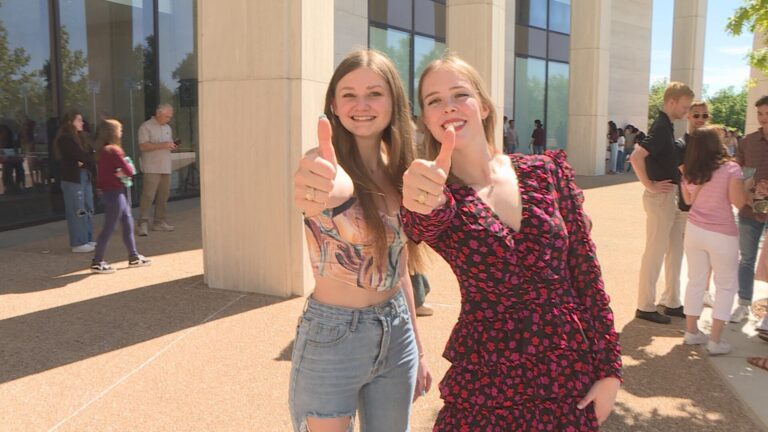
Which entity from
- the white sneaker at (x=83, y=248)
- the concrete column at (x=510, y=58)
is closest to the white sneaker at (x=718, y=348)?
the white sneaker at (x=83, y=248)

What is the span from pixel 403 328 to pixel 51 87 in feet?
34.7

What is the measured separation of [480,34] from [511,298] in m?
10.8

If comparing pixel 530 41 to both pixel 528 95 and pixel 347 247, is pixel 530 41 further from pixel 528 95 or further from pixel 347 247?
pixel 347 247

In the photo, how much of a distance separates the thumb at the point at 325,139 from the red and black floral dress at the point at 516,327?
10.8 inches

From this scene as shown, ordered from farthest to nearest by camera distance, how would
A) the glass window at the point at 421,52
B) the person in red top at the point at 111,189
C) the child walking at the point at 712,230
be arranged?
the glass window at the point at 421,52
the person in red top at the point at 111,189
the child walking at the point at 712,230

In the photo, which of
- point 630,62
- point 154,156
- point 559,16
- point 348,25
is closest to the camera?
point 154,156

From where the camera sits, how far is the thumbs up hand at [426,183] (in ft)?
5.32

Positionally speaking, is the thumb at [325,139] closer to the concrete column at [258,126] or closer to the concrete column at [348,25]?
the concrete column at [258,126]

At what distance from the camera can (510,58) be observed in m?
22.6

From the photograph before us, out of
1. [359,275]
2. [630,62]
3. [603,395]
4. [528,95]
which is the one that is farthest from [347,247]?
[630,62]

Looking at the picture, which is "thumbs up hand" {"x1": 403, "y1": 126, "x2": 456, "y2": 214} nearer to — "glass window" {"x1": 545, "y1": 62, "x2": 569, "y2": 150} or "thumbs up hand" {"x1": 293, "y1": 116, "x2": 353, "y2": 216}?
"thumbs up hand" {"x1": 293, "y1": 116, "x2": 353, "y2": 216}

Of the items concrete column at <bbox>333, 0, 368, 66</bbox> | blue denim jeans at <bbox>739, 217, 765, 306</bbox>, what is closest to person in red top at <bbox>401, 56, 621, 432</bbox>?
blue denim jeans at <bbox>739, 217, 765, 306</bbox>

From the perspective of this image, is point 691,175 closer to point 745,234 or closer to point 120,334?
point 745,234

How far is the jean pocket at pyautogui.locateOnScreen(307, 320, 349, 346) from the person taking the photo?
198 centimetres
